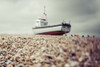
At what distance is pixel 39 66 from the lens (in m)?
7.40

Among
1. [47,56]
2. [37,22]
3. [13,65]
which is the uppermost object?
[37,22]

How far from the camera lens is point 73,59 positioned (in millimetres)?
5395

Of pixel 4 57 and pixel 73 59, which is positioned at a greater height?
pixel 73 59

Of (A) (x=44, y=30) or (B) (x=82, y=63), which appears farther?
(A) (x=44, y=30)

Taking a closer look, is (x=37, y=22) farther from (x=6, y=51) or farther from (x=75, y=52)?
(x=75, y=52)

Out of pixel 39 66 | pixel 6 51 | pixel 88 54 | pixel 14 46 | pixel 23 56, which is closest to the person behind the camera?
pixel 88 54

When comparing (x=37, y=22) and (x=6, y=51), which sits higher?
(x=37, y=22)

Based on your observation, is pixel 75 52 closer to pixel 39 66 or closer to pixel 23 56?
pixel 39 66

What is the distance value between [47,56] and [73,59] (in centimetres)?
261

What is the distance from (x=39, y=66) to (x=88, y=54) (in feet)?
9.01

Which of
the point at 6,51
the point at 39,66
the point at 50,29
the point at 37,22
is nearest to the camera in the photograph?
the point at 39,66

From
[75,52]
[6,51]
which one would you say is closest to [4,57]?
[6,51]

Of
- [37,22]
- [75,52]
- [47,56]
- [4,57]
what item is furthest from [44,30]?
[75,52]

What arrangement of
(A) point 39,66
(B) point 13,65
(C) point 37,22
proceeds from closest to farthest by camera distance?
(A) point 39,66 < (B) point 13,65 < (C) point 37,22
